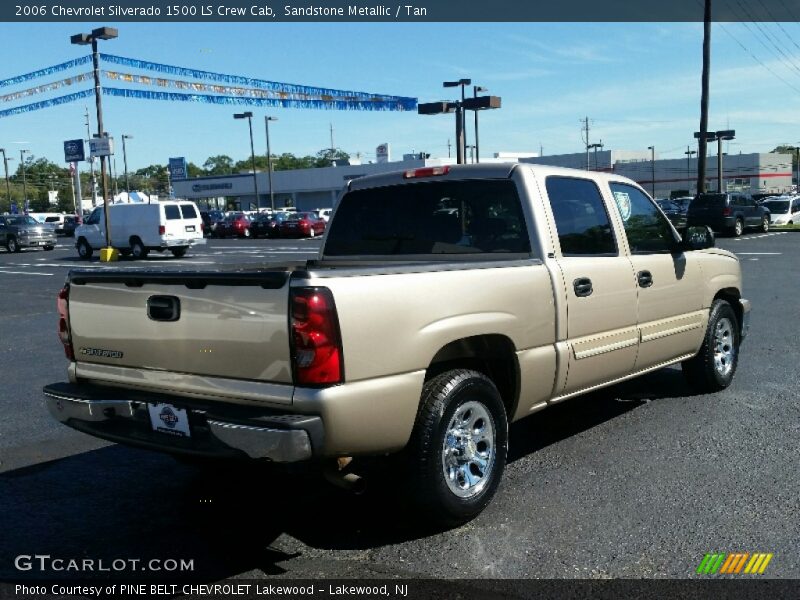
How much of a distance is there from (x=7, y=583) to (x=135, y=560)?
0.55 m

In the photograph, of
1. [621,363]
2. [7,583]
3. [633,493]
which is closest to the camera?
[7,583]

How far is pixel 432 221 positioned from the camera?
530cm

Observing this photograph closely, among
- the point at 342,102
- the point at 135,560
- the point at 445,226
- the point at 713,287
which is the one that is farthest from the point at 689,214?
the point at 135,560

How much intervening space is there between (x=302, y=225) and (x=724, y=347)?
3913 centimetres

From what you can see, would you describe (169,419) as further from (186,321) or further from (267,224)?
(267,224)

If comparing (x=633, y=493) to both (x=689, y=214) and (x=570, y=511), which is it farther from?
(x=689, y=214)

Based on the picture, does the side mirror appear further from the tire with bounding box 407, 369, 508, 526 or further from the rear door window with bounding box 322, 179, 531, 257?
the tire with bounding box 407, 369, 508, 526

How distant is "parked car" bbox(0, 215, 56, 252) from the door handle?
37881mm

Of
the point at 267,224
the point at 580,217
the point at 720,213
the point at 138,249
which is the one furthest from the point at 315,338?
the point at 267,224

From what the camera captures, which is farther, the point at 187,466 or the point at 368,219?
the point at 368,219

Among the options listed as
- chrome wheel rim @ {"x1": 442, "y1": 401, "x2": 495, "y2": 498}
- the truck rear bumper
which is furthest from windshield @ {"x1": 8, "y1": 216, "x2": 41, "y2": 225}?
chrome wheel rim @ {"x1": 442, "y1": 401, "x2": 495, "y2": 498}

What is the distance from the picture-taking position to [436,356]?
4.05 m

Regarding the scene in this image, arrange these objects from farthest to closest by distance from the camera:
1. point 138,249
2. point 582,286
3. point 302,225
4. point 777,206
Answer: point 302,225, point 777,206, point 138,249, point 582,286

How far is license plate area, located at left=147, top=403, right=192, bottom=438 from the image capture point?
12.3 feet
